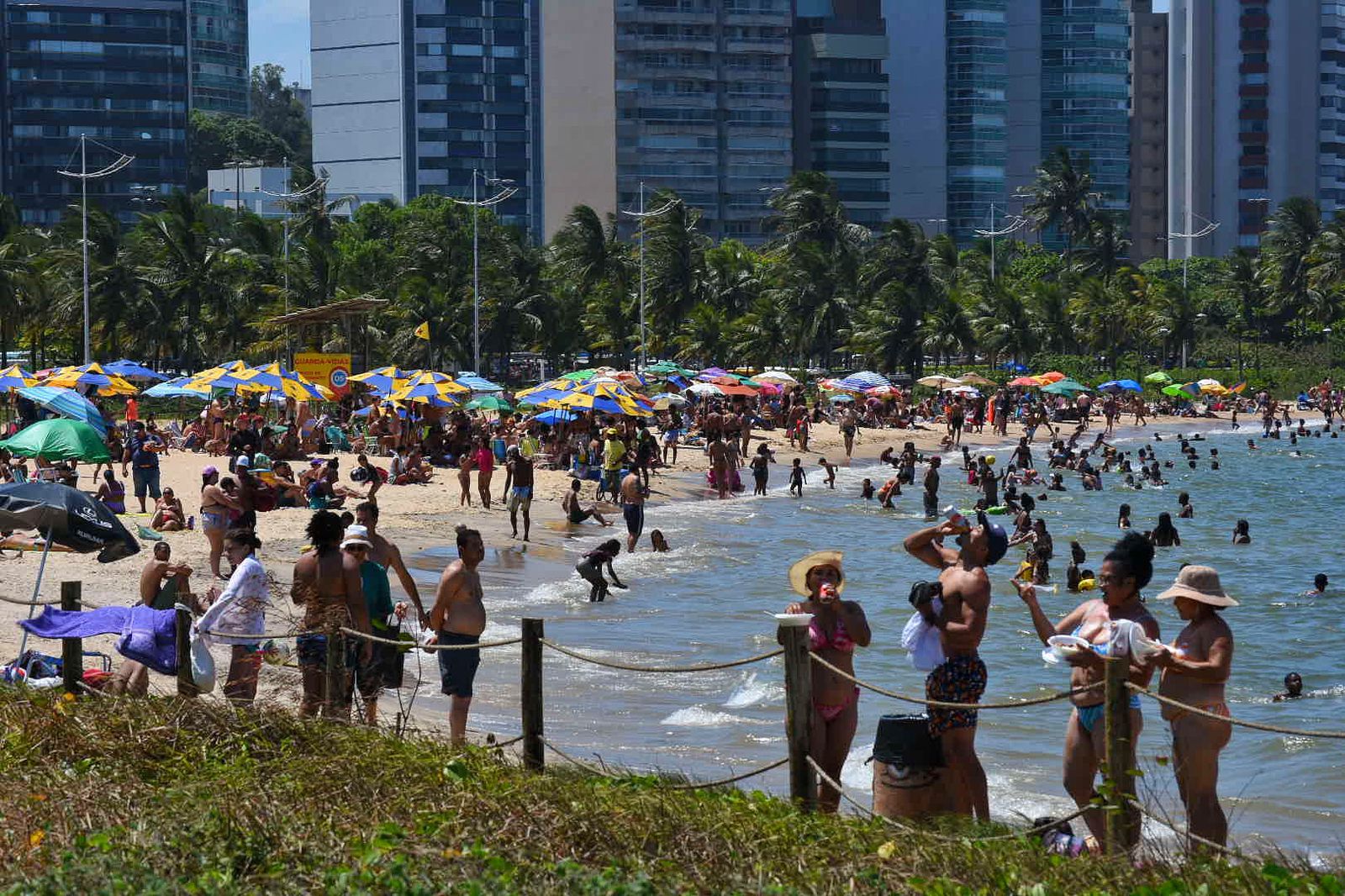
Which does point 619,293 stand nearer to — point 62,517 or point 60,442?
point 60,442

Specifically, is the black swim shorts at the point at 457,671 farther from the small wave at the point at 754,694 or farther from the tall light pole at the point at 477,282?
the tall light pole at the point at 477,282

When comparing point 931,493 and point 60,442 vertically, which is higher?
point 60,442

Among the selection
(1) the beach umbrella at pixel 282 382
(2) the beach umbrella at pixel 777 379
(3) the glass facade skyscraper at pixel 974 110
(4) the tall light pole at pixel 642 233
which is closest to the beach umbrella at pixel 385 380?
(1) the beach umbrella at pixel 282 382

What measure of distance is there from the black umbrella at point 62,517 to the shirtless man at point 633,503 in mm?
11760

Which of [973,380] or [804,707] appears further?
[973,380]

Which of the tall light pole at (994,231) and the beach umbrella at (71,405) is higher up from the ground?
the tall light pole at (994,231)

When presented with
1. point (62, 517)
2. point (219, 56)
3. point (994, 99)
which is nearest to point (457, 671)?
point (62, 517)

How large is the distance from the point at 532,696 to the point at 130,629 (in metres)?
3.00

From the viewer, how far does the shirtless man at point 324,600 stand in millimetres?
8906

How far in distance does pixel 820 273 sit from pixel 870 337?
319 cm

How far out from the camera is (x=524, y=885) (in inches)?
229

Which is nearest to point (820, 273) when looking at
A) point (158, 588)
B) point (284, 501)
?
point (284, 501)

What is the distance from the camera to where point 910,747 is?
7.50 meters

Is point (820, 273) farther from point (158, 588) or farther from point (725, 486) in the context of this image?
point (158, 588)
